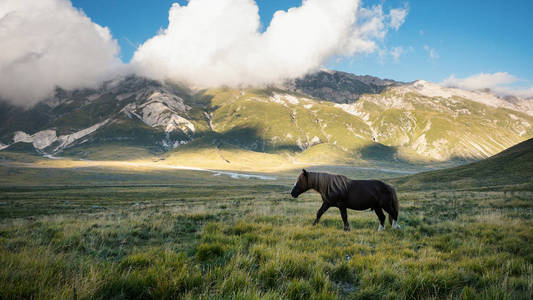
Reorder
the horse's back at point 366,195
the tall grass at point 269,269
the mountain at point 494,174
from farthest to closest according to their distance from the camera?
the mountain at point 494,174 < the horse's back at point 366,195 < the tall grass at point 269,269

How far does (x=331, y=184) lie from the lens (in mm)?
10258

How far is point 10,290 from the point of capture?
2939 mm

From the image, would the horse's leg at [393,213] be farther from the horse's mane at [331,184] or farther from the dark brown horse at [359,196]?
the horse's mane at [331,184]

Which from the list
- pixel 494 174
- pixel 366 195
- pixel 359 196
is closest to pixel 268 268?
pixel 359 196

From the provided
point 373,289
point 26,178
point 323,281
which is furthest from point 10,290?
point 26,178

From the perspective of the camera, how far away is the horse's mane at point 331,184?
996 centimetres

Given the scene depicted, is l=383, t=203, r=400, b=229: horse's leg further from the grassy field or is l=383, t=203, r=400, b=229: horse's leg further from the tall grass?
the tall grass

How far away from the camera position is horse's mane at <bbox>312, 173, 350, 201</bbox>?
996cm

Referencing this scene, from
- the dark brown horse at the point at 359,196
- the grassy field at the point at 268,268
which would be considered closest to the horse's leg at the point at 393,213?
the dark brown horse at the point at 359,196

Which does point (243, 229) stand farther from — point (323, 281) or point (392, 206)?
point (392, 206)

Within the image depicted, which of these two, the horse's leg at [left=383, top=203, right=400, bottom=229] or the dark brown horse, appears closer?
the dark brown horse

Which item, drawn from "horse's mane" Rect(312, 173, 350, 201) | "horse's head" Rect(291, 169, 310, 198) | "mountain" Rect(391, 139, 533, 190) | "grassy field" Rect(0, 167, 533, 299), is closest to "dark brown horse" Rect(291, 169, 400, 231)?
"horse's mane" Rect(312, 173, 350, 201)

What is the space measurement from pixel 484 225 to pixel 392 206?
376 cm

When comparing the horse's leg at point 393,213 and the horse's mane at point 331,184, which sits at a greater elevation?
the horse's mane at point 331,184
